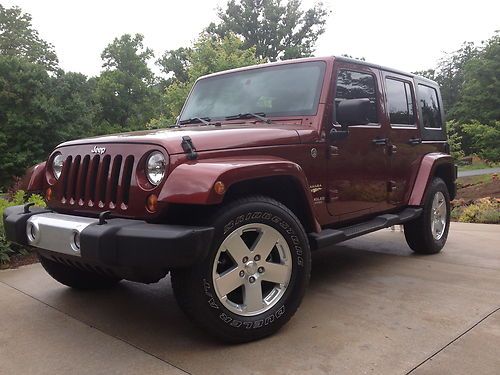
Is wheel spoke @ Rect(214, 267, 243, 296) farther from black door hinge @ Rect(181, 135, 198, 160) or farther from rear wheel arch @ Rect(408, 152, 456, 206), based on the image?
rear wheel arch @ Rect(408, 152, 456, 206)

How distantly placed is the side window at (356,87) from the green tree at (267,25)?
3572cm

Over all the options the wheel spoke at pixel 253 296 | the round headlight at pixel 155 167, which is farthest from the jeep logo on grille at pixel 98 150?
the wheel spoke at pixel 253 296

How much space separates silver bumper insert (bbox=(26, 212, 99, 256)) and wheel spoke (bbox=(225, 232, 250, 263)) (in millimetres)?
776

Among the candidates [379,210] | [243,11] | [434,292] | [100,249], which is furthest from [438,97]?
[243,11]

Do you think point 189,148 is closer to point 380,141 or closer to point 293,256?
point 293,256

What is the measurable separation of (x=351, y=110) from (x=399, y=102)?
149cm

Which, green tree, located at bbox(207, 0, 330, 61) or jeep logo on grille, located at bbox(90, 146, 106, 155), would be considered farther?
green tree, located at bbox(207, 0, 330, 61)

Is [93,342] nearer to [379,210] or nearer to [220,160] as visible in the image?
[220,160]

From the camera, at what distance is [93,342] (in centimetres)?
288

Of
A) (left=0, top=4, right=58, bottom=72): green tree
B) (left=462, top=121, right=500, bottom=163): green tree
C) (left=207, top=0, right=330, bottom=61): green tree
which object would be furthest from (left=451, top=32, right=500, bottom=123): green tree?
(left=0, top=4, right=58, bottom=72): green tree

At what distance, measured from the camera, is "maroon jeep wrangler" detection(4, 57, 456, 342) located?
2.53 meters

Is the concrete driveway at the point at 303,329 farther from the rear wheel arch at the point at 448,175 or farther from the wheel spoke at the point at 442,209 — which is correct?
the rear wheel arch at the point at 448,175

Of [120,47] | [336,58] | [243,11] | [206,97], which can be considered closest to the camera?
[336,58]

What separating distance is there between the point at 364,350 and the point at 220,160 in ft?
4.57
